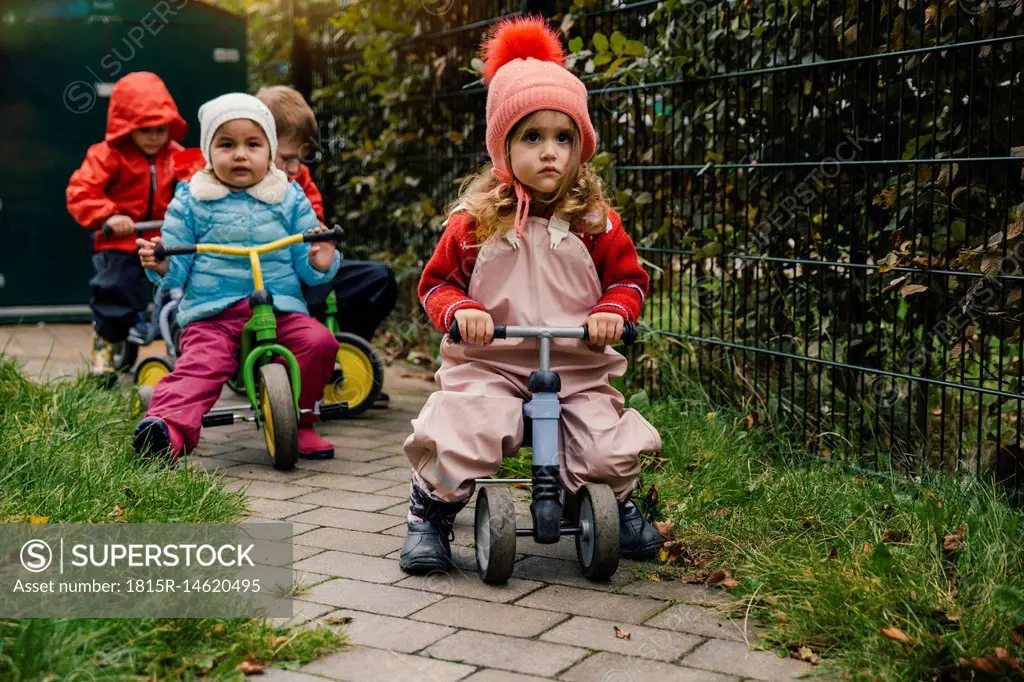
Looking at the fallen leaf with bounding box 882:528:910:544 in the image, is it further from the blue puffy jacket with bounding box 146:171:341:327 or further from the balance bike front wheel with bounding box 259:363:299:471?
the blue puffy jacket with bounding box 146:171:341:327

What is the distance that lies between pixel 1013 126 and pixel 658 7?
170 cm

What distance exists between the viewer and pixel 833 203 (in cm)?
450

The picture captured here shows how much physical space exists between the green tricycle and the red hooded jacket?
5.31 ft

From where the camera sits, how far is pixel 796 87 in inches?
180

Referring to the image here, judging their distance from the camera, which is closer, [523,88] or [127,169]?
[523,88]

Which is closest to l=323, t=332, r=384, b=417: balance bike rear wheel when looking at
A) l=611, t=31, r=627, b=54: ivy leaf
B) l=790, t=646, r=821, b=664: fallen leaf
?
l=611, t=31, r=627, b=54: ivy leaf

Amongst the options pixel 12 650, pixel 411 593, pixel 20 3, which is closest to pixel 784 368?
pixel 411 593

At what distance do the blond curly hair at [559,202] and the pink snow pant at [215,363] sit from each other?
144cm

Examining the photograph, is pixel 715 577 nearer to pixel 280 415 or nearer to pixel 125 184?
pixel 280 415

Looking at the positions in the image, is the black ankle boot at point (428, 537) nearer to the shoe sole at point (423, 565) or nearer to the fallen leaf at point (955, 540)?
the shoe sole at point (423, 565)

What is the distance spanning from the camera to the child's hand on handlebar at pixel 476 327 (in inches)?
127

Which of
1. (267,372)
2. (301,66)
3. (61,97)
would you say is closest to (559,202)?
A: (267,372)

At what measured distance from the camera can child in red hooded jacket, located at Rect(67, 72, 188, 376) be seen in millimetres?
6035

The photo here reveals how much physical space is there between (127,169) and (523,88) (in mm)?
3441
